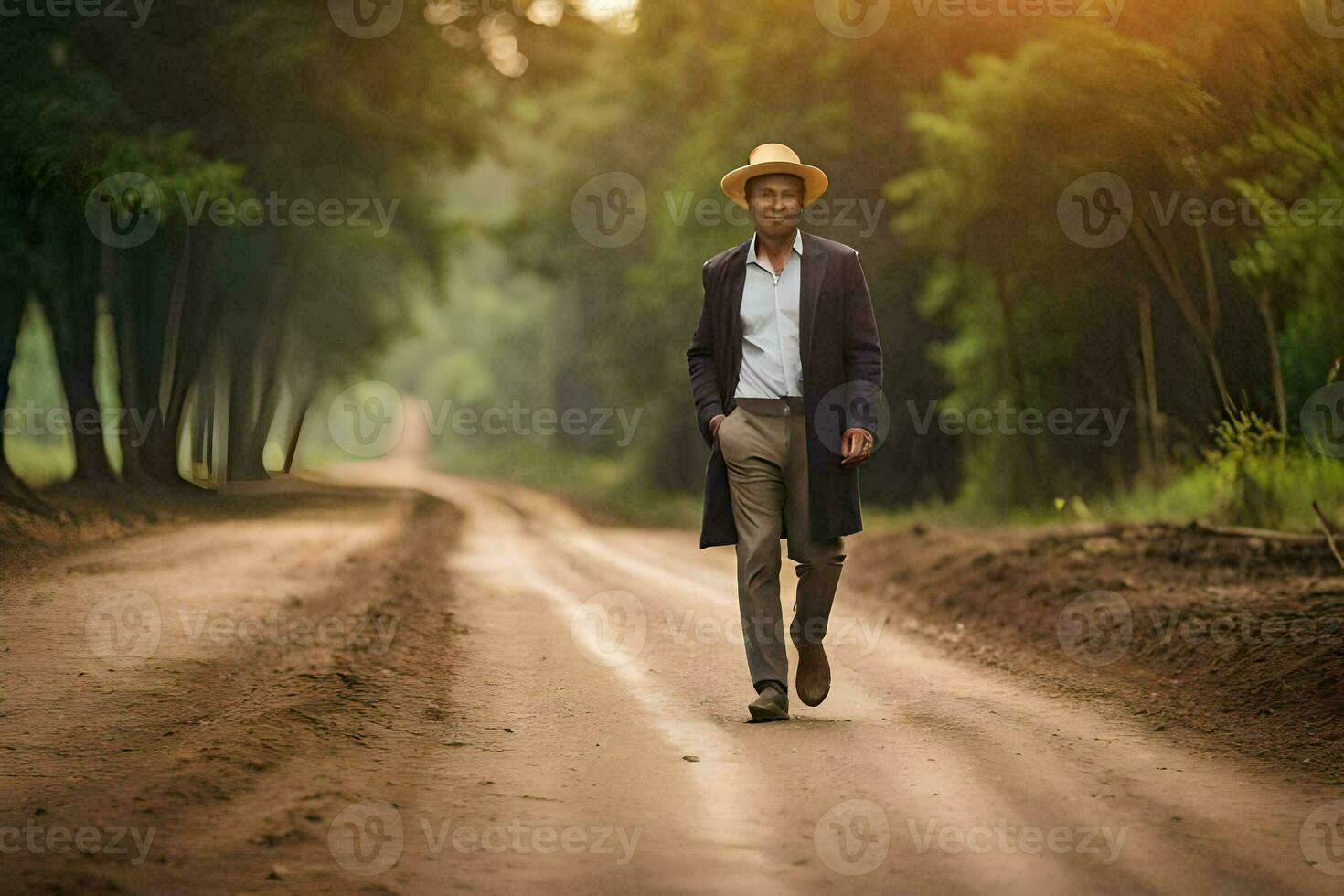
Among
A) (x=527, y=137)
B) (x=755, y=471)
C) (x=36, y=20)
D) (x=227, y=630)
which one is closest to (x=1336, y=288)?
(x=755, y=471)

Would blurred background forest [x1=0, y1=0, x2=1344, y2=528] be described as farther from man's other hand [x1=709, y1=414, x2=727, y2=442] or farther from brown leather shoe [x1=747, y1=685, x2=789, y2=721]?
brown leather shoe [x1=747, y1=685, x2=789, y2=721]

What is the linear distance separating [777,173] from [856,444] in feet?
4.24

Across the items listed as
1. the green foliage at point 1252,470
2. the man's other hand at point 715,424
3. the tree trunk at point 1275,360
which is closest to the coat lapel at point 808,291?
the man's other hand at point 715,424

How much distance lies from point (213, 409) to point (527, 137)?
84.1ft

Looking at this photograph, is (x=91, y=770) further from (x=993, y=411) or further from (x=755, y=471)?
(x=993, y=411)

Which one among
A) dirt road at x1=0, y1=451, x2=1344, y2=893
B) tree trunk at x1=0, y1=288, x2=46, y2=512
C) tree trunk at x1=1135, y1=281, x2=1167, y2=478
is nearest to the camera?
dirt road at x1=0, y1=451, x2=1344, y2=893

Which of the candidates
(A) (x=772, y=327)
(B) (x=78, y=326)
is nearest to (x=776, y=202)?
(A) (x=772, y=327)

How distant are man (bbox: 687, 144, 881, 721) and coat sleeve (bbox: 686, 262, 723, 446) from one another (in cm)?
2

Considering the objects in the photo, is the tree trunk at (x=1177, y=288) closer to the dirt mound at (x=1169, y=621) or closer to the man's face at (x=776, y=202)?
the dirt mound at (x=1169, y=621)

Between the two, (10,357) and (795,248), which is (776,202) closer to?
(795,248)

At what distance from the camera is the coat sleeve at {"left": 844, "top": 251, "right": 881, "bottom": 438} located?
21.1 feet

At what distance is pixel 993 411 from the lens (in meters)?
19.9

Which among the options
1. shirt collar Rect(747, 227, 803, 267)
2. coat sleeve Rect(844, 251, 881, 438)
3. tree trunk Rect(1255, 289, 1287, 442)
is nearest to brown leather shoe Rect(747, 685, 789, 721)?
coat sleeve Rect(844, 251, 881, 438)

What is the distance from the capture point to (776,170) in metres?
6.46
